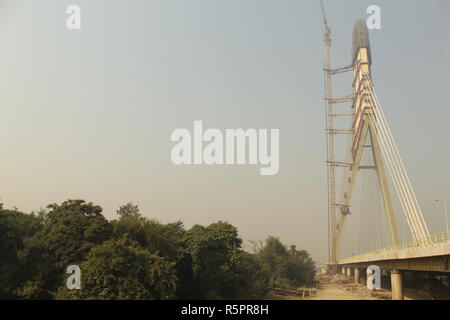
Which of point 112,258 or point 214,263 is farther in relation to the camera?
point 214,263

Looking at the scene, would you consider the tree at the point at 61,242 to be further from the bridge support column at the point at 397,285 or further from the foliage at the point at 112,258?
the bridge support column at the point at 397,285

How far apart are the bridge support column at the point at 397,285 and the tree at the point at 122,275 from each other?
26827mm

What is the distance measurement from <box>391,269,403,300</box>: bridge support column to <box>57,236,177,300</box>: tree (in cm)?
2683

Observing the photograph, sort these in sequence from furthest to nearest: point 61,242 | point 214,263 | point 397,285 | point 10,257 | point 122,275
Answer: point 397,285, point 214,263, point 61,242, point 10,257, point 122,275

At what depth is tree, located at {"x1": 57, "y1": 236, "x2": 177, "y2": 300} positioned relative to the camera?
25719mm

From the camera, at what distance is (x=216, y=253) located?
39.3m

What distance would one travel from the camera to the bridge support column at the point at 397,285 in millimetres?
43609

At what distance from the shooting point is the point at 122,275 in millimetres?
27031

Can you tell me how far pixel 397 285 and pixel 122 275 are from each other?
31.5m

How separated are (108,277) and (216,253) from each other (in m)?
15.1
